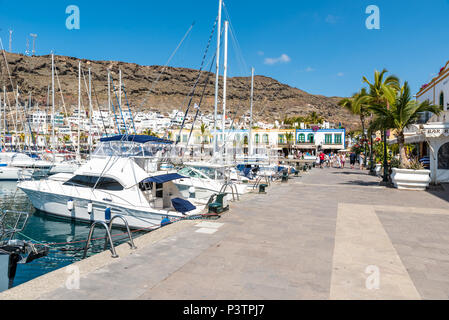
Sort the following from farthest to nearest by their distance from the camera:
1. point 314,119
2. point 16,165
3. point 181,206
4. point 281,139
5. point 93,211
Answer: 1. point 314,119
2. point 281,139
3. point 16,165
4. point 93,211
5. point 181,206

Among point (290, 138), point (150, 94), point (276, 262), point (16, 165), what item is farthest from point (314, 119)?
point (150, 94)

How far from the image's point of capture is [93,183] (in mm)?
13820

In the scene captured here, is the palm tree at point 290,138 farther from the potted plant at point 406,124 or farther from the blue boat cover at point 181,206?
the blue boat cover at point 181,206

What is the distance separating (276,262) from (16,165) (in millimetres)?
33091

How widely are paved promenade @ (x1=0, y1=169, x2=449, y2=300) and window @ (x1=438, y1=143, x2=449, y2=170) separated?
9.91m

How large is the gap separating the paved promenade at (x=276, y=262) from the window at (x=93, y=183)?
640cm

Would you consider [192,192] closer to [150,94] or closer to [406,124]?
[406,124]

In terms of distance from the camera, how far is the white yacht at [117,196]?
11.9m

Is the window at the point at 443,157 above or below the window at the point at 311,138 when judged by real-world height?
below

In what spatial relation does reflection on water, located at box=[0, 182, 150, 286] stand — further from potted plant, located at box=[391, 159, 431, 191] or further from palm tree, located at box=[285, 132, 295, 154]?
palm tree, located at box=[285, 132, 295, 154]

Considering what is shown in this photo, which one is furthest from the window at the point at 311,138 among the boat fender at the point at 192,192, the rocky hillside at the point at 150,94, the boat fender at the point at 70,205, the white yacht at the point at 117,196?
the rocky hillside at the point at 150,94

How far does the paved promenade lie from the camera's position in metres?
4.28
